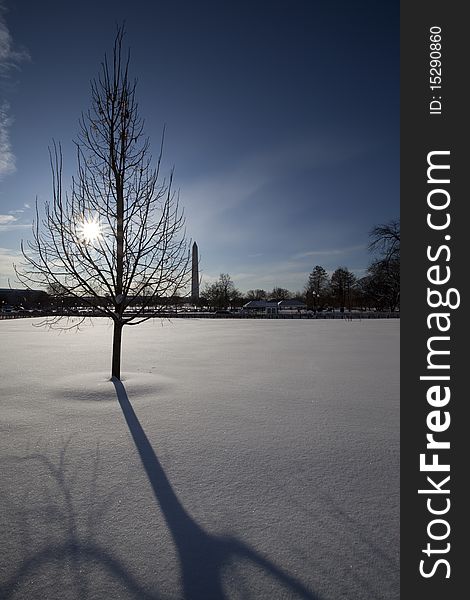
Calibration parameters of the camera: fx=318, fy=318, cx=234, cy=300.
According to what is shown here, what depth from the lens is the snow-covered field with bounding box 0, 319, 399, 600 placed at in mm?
1938

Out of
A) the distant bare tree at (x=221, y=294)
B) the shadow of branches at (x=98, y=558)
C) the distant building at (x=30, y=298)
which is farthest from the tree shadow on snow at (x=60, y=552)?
the distant bare tree at (x=221, y=294)

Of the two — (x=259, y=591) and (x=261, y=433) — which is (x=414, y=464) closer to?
(x=259, y=591)

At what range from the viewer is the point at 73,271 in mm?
6793

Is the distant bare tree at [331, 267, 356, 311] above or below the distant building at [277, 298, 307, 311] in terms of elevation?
above

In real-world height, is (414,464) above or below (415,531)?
above

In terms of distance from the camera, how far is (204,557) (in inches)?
82.4

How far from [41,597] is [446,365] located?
3198 millimetres

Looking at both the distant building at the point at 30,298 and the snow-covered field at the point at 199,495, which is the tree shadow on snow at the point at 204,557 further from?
the distant building at the point at 30,298

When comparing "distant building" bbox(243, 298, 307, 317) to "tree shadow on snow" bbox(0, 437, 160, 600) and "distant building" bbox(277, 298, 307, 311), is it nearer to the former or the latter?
"distant building" bbox(277, 298, 307, 311)

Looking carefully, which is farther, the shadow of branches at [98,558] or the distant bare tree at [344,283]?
the distant bare tree at [344,283]

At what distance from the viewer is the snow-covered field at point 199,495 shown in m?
1.94

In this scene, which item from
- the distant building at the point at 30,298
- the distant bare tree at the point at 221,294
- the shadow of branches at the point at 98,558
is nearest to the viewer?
the shadow of branches at the point at 98,558

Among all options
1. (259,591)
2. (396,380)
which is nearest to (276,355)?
(396,380)

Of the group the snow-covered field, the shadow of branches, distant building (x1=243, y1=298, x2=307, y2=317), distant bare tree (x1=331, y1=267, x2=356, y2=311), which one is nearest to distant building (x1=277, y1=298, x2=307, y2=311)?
distant building (x1=243, y1=298, x2=307, y2=317)
